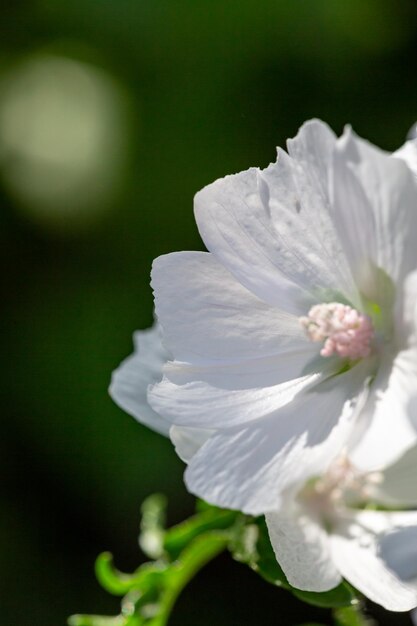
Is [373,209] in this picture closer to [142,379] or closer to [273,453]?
[273,453]

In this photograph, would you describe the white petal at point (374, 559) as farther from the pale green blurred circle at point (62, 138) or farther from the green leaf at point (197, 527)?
the pale green blurred circle at point (62, 138)

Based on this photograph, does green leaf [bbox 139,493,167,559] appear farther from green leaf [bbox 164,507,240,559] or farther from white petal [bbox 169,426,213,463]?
white petal [bbox 169,426,213,463]

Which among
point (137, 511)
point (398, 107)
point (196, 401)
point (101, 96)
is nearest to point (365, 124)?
point (398, 107)

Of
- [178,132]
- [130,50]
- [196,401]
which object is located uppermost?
[130,50]

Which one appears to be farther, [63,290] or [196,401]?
[63,290]

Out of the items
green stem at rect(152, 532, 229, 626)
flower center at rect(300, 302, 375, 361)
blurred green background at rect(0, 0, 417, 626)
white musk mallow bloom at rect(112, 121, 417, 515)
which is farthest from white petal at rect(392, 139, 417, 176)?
blurred green background at rect(0, 0, 417, 626)

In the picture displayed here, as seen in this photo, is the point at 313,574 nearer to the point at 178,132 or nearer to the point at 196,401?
the point at 196,401

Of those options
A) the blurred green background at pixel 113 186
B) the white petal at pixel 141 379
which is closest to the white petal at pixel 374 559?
the white petal at pixel 141 379
